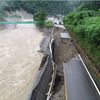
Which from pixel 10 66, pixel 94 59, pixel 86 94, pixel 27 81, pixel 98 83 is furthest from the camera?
pixel 10 66

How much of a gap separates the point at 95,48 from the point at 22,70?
5.02 m

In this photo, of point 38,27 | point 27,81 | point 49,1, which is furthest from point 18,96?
point 49,1

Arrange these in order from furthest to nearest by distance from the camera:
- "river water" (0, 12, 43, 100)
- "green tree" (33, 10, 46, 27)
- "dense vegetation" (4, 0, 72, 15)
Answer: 1. "dense vegetation" (4, 0, 72, 15)
2. "green tree" (33, 10, 46, 27)
3. "river water" (0, 12, 43, 100)

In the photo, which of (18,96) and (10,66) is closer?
(18,96)

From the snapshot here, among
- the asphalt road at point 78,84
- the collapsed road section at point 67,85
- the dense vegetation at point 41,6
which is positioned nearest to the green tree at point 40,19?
the dense vegetation at point 41,6

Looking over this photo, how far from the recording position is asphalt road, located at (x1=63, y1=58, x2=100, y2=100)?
5.69m

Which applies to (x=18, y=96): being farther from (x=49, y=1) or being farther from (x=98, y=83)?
(x=49, y=1)

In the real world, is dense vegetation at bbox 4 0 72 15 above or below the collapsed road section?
below

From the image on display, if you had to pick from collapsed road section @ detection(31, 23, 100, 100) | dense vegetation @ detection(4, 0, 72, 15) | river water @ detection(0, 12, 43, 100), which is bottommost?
dense vegetation @ detection(4, 0, 72, 15)

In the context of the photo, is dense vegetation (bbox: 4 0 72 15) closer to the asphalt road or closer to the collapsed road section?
the collapsed road section

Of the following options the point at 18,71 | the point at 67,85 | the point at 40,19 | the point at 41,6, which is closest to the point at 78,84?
the point at 67,85

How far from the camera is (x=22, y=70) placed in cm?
→ 1077

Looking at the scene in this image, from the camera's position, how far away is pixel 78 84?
21.6 feet

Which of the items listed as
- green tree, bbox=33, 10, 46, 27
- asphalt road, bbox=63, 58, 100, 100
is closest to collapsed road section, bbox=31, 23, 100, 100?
asphalt road, bbox=63, 58, 100, 100
